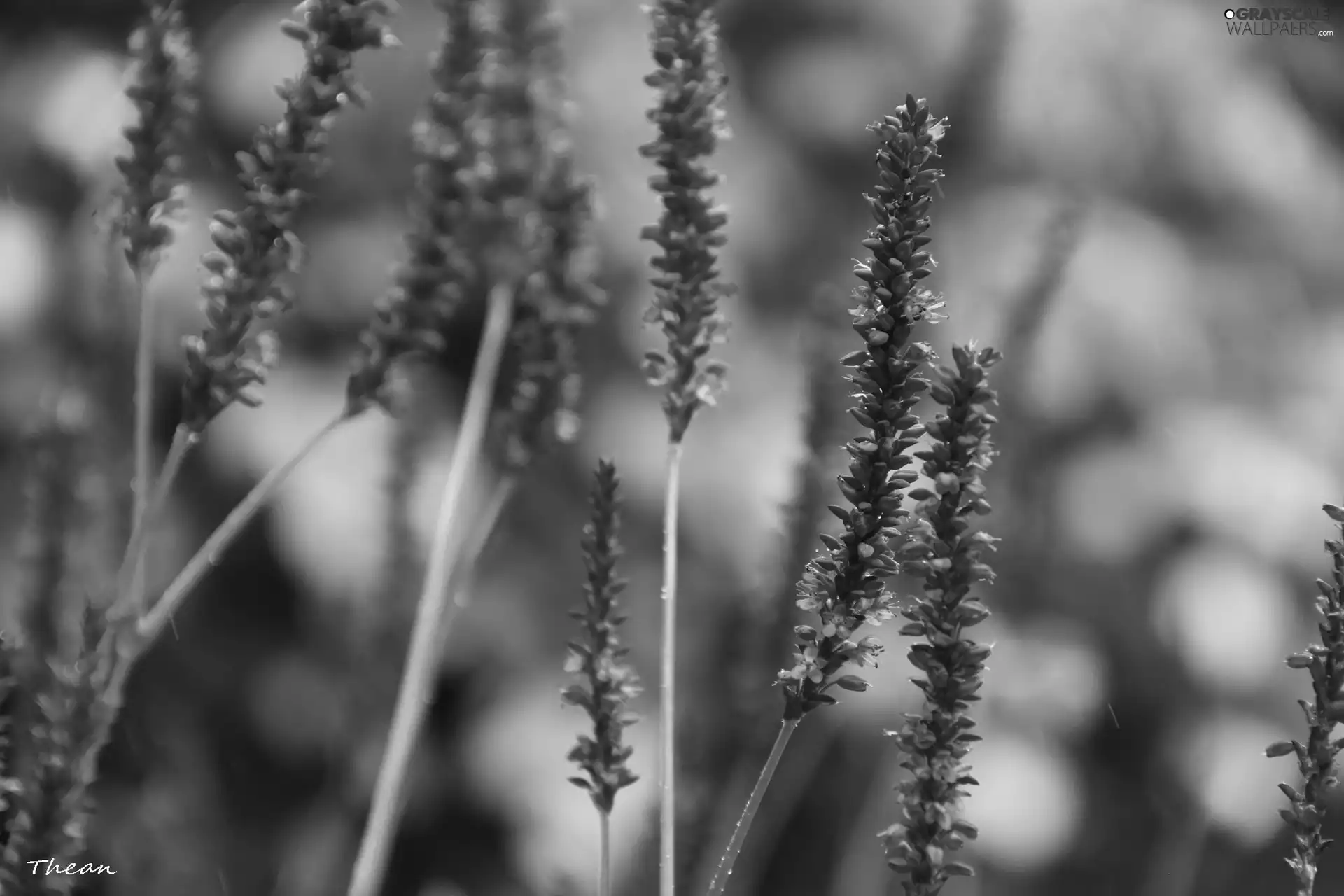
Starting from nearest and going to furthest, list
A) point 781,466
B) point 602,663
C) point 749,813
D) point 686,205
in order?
point 749,813 < point 602,663 < point 686,205 < point 781,466

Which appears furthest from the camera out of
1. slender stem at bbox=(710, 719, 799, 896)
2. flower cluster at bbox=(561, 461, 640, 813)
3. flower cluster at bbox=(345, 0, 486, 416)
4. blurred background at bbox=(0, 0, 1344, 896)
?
blurred background at bbox=(0, 0, 1344, 896)

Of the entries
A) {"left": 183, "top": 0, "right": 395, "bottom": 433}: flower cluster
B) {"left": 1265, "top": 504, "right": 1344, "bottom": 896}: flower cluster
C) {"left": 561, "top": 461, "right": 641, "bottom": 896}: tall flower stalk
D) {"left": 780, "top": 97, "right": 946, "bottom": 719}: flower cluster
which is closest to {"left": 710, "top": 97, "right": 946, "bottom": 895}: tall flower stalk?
{"left": 780, "top": 97, "right": 946, "bottom": 719}: flower cluster

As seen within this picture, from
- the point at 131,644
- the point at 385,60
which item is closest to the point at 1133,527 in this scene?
the point at 385,60

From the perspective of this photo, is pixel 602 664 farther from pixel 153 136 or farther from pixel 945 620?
pixel 153 136

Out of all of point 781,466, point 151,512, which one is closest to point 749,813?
point 151,512

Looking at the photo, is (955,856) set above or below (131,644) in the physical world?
above

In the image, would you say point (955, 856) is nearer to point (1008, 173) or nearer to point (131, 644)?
point (131, 644)

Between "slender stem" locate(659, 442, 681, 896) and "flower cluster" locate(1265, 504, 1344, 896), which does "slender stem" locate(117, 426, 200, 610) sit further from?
"flower cluster" locate(1265, 504, 1344, 896)
